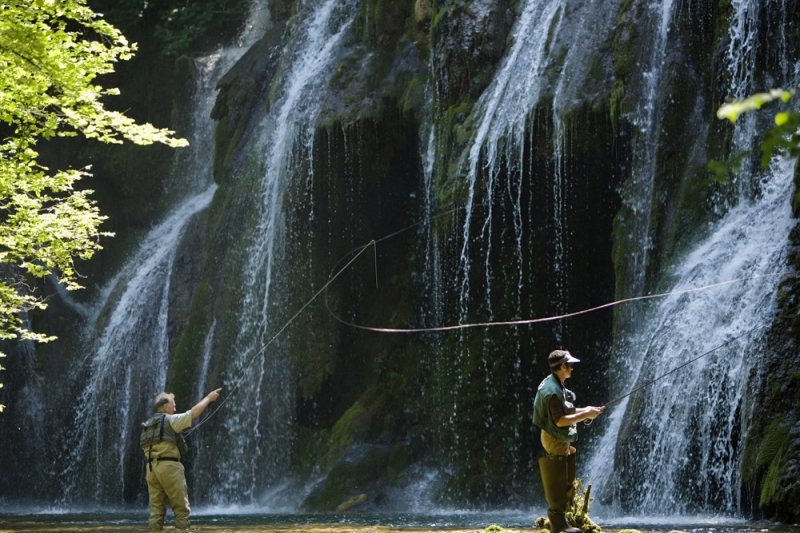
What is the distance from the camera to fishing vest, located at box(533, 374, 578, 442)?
292 inches

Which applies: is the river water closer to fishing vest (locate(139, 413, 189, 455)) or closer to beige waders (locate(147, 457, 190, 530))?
beige waders (locate(147, 457, 190, 530))

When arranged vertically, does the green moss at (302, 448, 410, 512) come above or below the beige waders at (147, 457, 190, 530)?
below

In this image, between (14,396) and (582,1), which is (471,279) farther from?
(14,396)

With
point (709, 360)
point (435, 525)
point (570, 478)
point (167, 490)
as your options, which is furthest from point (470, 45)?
point (570, 478)

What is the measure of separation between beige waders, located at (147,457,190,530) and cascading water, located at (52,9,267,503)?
10.7m

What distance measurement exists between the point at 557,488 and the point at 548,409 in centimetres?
64

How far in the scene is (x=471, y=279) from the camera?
17016mm

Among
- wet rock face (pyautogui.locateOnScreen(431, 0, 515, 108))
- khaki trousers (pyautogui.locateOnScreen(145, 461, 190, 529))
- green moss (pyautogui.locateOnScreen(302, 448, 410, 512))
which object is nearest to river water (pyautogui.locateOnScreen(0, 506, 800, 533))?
khaki trousers (pyautogui.locateOnScreen(145, 461, 190, 529))

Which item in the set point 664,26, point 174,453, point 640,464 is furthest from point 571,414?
point 664,26

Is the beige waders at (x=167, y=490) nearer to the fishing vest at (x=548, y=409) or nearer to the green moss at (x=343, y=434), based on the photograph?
the fishing vest at (x=548, y=409)

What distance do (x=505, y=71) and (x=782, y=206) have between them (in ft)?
20.5

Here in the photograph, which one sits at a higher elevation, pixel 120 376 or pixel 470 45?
pixel 470 45

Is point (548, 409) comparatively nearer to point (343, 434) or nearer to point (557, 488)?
point (557, 488)

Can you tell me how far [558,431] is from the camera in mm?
7477
